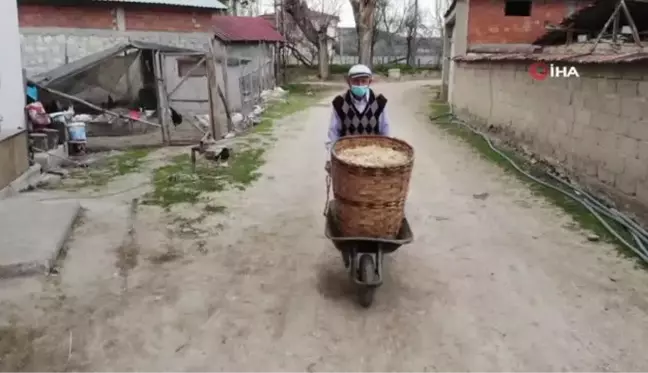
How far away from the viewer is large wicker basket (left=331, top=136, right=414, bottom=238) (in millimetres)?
4176

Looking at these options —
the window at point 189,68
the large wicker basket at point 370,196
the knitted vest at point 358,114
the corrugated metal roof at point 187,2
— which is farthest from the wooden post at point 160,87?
the large wicker basket at point 370,196

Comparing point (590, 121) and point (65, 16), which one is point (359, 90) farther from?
point (65, 16)

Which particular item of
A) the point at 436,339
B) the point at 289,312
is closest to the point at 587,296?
the point at 436,339

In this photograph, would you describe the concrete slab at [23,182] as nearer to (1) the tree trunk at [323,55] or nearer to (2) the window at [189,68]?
(2) the window at [189,68]

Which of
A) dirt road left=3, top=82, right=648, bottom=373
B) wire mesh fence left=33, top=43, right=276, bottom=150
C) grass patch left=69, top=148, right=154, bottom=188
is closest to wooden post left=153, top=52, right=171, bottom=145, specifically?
wire mesh fence left=33, top=43, right=276, bottom=150

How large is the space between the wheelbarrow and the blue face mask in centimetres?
134

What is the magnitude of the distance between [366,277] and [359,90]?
172 centimetres

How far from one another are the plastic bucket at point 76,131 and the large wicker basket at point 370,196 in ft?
26.4

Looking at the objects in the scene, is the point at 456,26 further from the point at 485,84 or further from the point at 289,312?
the point at 289,312

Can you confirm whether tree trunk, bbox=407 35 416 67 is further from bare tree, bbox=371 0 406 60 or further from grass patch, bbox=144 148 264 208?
grass patch, bbox=144 148 264 208

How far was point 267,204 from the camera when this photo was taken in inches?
300

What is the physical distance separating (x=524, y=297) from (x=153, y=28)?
15694 mm

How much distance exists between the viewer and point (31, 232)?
18.6 ft

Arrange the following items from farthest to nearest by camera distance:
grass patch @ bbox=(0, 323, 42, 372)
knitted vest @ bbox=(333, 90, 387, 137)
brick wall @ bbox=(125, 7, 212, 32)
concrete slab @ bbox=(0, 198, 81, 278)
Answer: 1. brick wall @ bbox=(125, 7, 212, 32)
2. knitted vest @ bbox=(333, 90, 387, 137)
3. concrete slab @ bbox=(0, 198, 81, 278)
4. grass patch @ bbox=(0, 323, 42, 372)
